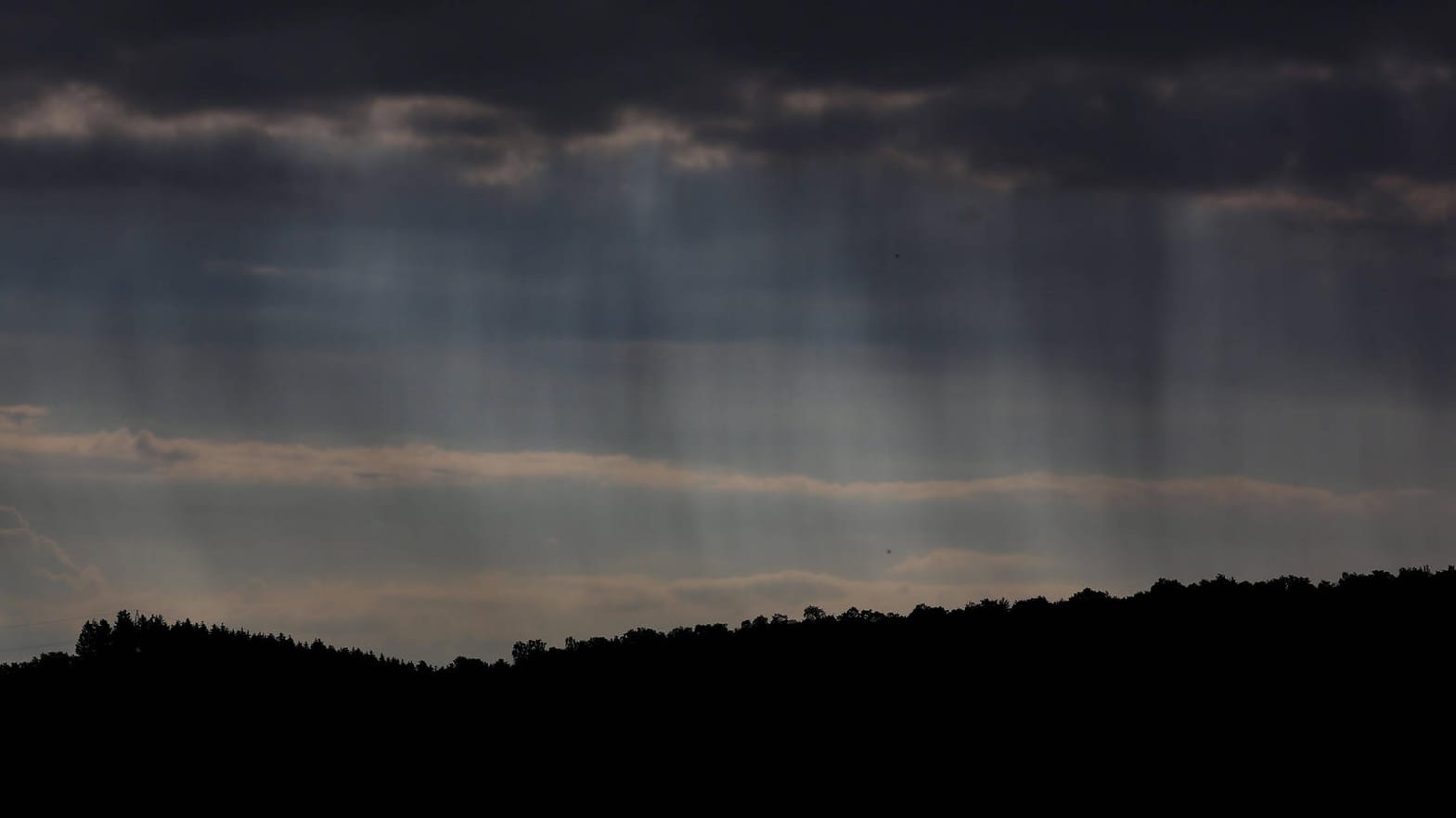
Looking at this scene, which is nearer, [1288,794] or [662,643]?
[1288,794]

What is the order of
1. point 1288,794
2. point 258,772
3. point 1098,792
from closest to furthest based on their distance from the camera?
point 1288,794 < point 1098,792 < point 258,772

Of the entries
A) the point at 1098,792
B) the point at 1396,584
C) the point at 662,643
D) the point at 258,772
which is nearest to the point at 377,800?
the point at 258,772

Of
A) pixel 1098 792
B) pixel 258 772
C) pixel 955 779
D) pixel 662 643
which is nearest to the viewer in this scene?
pixel 1098 792

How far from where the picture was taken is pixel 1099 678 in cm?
14325

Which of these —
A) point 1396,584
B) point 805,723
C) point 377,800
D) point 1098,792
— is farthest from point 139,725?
point 1396,584

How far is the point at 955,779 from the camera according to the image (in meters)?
130

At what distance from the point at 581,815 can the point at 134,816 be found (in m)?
45.3

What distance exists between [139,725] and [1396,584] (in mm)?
128438

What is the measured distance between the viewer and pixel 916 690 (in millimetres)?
148875

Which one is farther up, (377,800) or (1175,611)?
(1175,611)

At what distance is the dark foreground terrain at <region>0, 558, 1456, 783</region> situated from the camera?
127188mm

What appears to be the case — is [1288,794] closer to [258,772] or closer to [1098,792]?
[1098,792]

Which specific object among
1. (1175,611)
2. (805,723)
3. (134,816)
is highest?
(1175,611)

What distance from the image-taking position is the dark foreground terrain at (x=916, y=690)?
12719 centimetres
